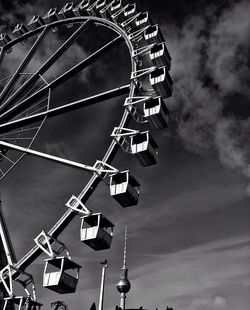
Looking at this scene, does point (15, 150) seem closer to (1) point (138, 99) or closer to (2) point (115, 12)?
(1) point (138, 99)

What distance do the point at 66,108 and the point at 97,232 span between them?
19.7 ft

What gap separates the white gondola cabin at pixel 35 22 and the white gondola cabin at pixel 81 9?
2.33 metres

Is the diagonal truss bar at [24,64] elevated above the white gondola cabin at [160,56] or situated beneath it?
elevated above

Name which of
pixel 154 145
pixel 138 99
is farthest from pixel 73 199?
pixel 138 99

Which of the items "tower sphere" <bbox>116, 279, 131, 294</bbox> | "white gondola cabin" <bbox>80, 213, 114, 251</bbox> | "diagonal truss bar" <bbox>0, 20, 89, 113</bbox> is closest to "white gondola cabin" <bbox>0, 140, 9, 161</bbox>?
"diagonal truss bar" <bbox>0, 20, 89, 113</bbox>

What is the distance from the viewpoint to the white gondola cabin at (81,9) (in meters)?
22.4

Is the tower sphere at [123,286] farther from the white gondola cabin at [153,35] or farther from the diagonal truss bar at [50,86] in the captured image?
the white gondola cabin at [153,35]

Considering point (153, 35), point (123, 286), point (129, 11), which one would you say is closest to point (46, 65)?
point (129, 11)

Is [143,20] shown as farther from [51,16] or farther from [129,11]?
[51,16]

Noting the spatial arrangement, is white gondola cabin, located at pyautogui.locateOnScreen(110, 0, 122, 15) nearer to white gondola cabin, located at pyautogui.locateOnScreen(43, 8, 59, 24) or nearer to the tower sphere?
white gondola cabin, located at pyautogui.locateOnScreen(43, 8, 59, 24)

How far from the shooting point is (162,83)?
17625 mm

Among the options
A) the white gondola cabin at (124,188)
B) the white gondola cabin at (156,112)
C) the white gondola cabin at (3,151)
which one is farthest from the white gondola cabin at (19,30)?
the white gondola cabin at (124,188)

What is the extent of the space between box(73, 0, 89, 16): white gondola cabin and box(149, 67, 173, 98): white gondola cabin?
22.8ft

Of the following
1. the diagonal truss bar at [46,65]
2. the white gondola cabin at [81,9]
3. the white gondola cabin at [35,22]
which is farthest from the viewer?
the white gondola cabin at [35,22]
